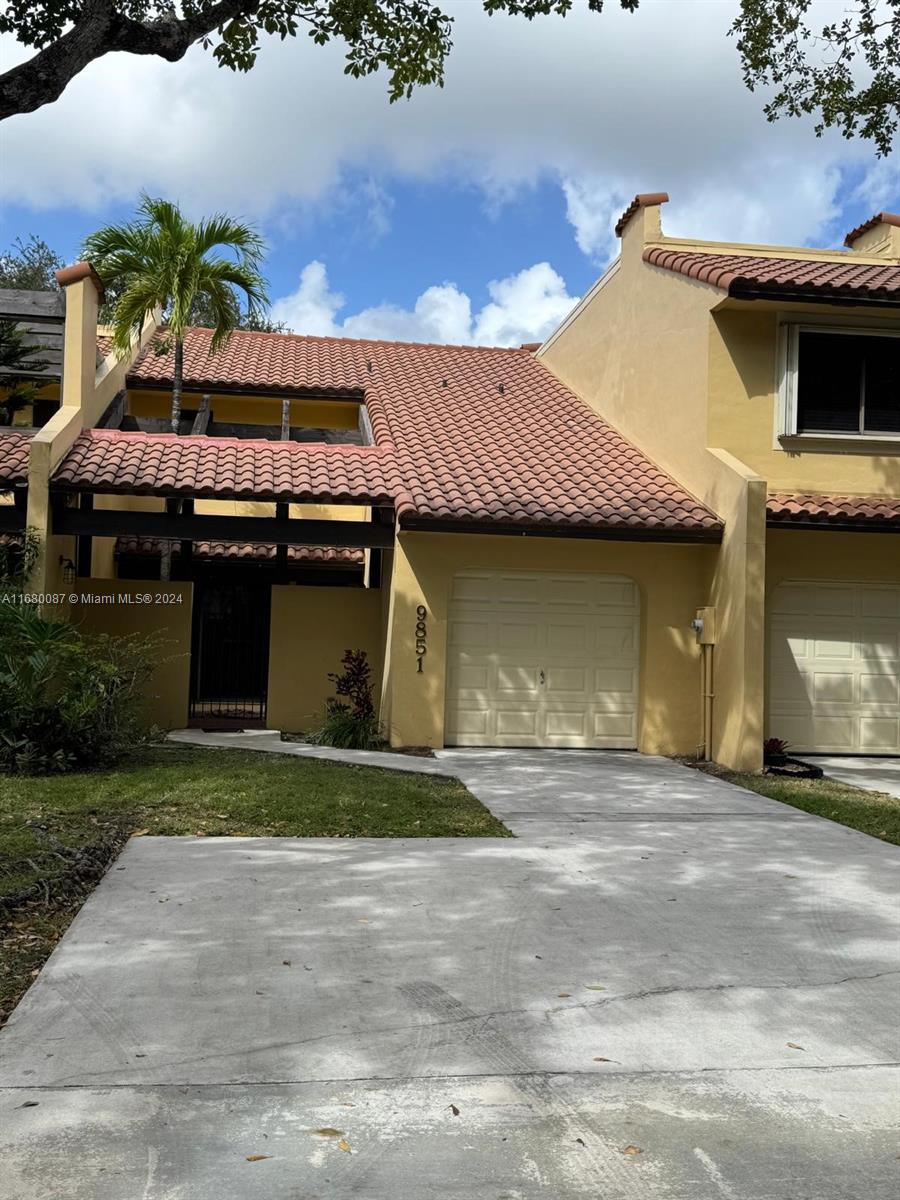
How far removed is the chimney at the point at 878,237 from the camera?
655 inches

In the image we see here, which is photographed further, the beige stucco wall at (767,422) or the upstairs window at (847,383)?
the upstairs window at (847,383)

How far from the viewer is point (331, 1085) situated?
3928 millimetres

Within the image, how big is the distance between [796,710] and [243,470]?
788cm

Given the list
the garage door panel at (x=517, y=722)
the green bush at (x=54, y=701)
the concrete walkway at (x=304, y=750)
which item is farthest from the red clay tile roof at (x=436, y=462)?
the concrete walkway at (x=304, y=750)

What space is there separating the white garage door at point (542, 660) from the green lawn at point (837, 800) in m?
2.34

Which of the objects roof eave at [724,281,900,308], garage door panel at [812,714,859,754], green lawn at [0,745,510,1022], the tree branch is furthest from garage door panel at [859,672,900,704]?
the tree branch

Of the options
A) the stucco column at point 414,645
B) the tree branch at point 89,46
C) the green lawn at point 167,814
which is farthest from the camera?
the stucco column at point 414,645

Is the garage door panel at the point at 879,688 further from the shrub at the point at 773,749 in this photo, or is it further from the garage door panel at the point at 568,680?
the garage door panel at the point at 568,680

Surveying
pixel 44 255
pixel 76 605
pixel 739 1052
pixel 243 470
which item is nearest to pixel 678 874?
pixel 739 1052

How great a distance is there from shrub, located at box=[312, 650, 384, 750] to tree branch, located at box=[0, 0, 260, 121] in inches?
349

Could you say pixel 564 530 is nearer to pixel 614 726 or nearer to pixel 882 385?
pixel 614 726

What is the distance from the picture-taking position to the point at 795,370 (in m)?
Answer: 14.0

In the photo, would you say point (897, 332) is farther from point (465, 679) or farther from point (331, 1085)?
point (331, 1085)

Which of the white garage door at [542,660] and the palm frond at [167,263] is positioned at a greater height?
the palm frond at [167,263]
